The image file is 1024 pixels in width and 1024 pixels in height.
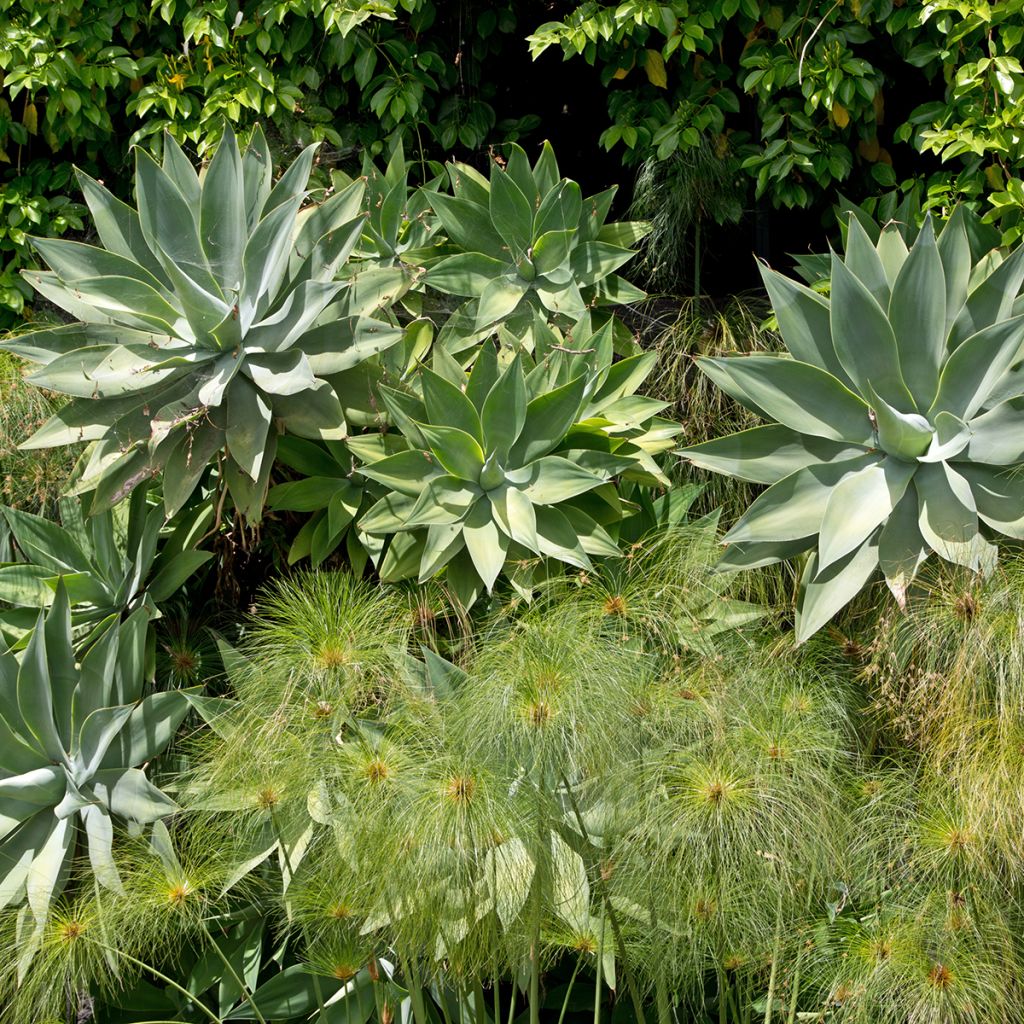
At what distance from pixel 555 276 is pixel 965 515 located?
1.34m

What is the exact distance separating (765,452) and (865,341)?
35cm

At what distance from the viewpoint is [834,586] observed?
2869 mm

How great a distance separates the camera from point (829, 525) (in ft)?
9.36

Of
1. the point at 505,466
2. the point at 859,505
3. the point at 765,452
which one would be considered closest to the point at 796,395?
the point at 765,452

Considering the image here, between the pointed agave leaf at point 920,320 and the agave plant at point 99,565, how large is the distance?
1.85 meters

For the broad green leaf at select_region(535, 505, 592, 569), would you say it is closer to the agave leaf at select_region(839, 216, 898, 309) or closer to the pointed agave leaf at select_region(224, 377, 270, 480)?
the pointed agave leaf at select_region(224, 377, 270, 480)

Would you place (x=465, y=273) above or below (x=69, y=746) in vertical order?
above

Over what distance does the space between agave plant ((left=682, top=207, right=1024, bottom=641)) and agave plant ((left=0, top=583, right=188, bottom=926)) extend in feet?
4.91

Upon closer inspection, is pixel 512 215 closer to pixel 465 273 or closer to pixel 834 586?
pixel 465 273

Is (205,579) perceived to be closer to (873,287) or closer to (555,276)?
(555,276)

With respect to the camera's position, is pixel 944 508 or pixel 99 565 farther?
pixel 99 565

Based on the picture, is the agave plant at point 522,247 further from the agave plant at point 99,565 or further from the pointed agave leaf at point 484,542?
the agave plant at point 99,565

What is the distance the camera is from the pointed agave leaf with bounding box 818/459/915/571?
2836mm

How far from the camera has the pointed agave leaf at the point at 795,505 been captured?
2939mm
